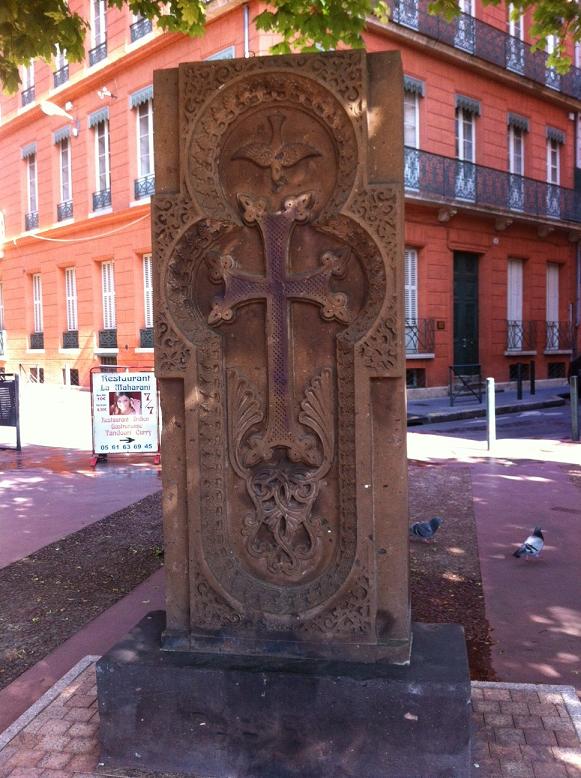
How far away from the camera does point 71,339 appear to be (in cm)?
2438

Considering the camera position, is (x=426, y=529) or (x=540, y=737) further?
(x=426, y=529)

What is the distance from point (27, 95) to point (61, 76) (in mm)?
2349

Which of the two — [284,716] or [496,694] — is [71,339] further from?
[284,716]

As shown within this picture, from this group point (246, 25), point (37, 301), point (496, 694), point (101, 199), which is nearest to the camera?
point (496, 694)

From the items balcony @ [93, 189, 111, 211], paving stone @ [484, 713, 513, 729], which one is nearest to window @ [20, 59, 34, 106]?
balcony @ [93, 189, 111, 211]

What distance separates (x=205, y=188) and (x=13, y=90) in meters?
4.76

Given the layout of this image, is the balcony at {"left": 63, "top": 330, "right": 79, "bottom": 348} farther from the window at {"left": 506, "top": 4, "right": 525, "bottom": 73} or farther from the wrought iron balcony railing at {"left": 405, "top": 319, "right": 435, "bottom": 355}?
the window at {"left": 506, "top": 4, "right": 525, "bottom": 73}

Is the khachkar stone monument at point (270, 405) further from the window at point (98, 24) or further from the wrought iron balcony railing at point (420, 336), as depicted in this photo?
the window at point (98, 24)

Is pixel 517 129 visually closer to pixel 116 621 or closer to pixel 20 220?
pixel 20 220

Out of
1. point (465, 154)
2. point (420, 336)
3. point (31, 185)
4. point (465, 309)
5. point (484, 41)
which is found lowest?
point (420, 336)

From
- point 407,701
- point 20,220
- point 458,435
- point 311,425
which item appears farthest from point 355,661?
point 20,220

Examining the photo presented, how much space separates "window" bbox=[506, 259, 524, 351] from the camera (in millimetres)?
23359

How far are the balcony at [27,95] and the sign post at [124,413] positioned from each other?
18991 millimetres

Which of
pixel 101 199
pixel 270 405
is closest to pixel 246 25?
pixel 101 199
